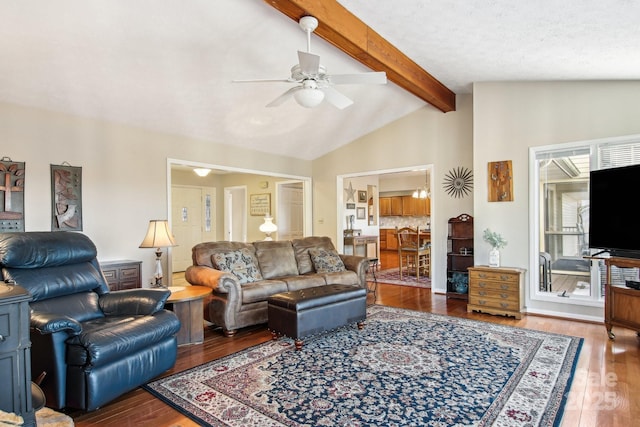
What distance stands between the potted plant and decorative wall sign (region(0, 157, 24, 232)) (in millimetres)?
5502

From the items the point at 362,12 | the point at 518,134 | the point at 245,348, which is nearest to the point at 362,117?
the point at 518,134

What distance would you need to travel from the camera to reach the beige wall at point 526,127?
160 inches

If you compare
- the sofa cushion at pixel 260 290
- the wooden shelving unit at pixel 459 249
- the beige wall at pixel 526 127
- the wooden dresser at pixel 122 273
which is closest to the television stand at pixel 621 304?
the beige wall at pixel 526 127

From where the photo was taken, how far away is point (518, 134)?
473 centimetres

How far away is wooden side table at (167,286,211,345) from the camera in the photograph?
3.43 m

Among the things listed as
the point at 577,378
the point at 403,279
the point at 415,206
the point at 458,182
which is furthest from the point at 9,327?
the point at 415,206

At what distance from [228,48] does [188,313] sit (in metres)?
2.73

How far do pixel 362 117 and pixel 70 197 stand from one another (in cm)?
438

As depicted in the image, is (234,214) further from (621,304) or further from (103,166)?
(621,304)

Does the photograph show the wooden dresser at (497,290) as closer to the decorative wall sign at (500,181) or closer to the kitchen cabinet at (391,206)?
the decorative wall sign at (500,181)

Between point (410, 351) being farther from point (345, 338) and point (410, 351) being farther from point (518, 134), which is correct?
point (518, 134)

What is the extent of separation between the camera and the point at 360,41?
3.52 m

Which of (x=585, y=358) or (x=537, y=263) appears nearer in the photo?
(x=585, y=358)

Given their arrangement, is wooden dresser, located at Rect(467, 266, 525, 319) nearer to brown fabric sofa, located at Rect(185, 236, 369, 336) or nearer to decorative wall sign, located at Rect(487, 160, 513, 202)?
decorative wall sign, located at Rect(487, 160, 513, 202)
